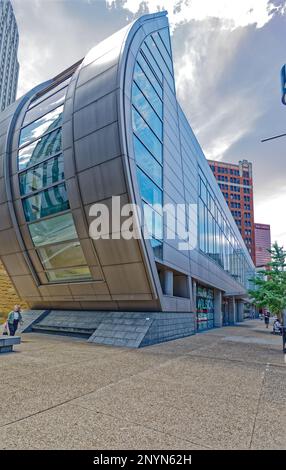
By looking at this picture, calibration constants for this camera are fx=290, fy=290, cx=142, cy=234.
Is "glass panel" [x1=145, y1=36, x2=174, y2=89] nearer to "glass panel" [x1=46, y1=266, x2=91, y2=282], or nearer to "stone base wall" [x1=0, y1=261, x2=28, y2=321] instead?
"glass panel" [x1=46, y1=266, x2=91, y2=282]

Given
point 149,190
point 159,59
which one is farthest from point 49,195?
point 159,59

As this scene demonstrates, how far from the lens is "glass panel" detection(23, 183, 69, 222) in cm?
1689

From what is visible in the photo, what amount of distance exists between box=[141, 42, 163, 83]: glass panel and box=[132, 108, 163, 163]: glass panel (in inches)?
209

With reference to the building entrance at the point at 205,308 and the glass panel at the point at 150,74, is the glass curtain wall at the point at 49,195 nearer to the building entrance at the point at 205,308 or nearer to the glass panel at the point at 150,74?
the glass panel at the point at 150,74

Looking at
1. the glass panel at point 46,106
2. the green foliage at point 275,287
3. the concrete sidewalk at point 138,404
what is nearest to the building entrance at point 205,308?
the green foliage at point 275,287

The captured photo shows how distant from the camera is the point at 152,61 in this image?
66.1 ft

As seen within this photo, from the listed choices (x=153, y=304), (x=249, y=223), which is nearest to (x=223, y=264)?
(x=153, y=304)

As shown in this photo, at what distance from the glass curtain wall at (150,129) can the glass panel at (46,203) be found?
4.76m

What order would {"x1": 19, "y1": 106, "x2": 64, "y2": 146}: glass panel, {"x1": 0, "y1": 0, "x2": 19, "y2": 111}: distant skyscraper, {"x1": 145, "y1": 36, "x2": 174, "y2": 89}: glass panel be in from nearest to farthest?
{"x1": 19, "y1": 106, "x2": 64, "y2": 146}: glass panel < {"x1": 145, "y1": 36, "x2": 174, "y2": 89}: glass panel < {"x1": 0, "y1": 0, "x2": 19, "y2": 111}: distant skyscraper

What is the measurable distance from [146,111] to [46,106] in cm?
697

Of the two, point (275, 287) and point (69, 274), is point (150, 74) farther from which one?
point (275, 287)

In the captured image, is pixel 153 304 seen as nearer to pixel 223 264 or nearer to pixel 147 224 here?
pixel 147 224

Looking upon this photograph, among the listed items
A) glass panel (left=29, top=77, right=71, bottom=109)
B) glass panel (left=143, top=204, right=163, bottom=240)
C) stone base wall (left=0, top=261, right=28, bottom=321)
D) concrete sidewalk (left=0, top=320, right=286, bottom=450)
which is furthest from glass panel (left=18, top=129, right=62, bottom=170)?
concrete sidewalk (left=0, top=320, right=286, bottom=450)

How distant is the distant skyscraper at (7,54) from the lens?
96375 mm
